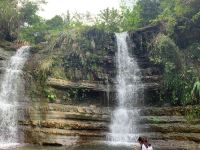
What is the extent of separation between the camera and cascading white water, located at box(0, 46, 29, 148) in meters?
17.6

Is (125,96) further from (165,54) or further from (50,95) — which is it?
(50,95)

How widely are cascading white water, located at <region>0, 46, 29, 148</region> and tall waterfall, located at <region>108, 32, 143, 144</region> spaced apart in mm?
5106

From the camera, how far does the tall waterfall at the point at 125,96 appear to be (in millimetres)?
19164

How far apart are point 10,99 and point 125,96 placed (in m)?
6.70

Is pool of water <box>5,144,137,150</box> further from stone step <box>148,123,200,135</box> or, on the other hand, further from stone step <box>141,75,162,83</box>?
stone step <box>141,75,162,83</box>

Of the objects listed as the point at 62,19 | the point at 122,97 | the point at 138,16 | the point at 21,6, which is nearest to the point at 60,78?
the point at 122,97

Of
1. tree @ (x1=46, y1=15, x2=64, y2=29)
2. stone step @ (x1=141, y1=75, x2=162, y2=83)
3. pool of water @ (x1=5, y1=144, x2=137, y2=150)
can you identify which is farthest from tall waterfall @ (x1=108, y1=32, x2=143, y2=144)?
tree @ (x1=46, y1=15, x2=64, y2=29)

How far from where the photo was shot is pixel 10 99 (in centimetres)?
1936

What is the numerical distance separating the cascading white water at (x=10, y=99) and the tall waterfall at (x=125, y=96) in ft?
16.8

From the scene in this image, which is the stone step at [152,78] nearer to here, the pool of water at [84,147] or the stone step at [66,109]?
the stone step at [66,109]

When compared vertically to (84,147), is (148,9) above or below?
above

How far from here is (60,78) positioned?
21.0 m

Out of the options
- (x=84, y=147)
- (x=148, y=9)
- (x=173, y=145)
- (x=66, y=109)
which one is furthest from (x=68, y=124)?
(x=148, y=9)

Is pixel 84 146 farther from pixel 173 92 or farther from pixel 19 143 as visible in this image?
pixel 173 92
